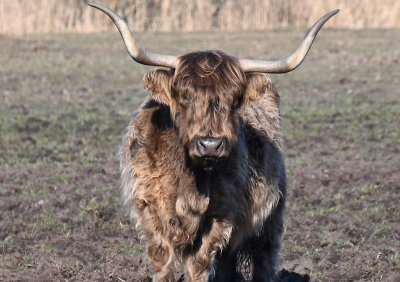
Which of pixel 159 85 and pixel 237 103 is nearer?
pixel 159 85

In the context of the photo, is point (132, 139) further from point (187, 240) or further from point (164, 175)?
point (187, 240)

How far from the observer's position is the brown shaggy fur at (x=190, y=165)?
5.57 metres

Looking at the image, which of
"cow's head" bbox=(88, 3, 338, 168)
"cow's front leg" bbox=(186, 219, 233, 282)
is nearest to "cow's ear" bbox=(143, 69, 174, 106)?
"cow's head" bbox=(88, 3, 338, 168)

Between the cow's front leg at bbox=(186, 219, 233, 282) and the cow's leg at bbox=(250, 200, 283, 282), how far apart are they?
1.05m

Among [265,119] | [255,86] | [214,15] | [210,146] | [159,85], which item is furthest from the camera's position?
[214,15]

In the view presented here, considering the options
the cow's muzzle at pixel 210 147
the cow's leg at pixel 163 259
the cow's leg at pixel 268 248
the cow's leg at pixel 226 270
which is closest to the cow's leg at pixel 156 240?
the cow's leg at pixel 163 259

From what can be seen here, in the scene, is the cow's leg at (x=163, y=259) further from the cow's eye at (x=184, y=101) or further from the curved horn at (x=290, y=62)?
the curved horn at (x=290, y=62)

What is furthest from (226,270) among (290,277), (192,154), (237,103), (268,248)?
(192,154)

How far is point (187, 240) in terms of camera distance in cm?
584

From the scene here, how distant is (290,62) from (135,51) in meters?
1.01

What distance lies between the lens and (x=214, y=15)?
2406 centimetres

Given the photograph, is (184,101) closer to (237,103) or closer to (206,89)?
(206,89)

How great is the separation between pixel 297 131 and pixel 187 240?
715cm

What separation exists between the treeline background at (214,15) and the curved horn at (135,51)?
655 inches
